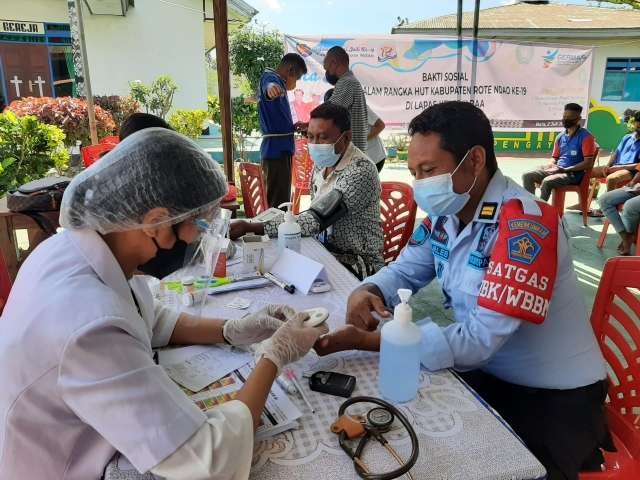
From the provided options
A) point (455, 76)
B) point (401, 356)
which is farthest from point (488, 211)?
point (455, 76)

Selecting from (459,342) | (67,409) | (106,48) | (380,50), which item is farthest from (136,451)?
(106,48)

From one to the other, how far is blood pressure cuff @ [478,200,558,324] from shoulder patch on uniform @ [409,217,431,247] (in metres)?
0.48

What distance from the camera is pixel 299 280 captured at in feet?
6.15

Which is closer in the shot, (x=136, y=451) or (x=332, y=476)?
(x=136, y=451)

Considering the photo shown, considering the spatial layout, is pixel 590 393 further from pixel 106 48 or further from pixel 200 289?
pixel 106 48

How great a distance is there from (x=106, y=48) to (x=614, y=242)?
955 centimetres

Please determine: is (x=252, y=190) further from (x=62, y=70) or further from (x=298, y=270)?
(x=62, y=70)

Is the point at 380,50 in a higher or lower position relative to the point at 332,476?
higher

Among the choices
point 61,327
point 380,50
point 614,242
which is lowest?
point 614,242

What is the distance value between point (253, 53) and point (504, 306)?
380 inches

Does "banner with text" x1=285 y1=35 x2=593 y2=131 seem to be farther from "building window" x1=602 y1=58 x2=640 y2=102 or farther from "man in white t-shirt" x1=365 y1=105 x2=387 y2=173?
"building window" x1=602 y1=58 x2=640 y2=102

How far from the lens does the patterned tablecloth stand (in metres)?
0.95

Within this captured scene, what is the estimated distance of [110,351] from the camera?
83 centimetres

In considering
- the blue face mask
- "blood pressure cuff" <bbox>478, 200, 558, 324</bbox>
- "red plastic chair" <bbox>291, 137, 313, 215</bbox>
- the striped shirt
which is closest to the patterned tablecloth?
"blood pressure cuff" <bbox>478, 200, 558, 324</bbox>
